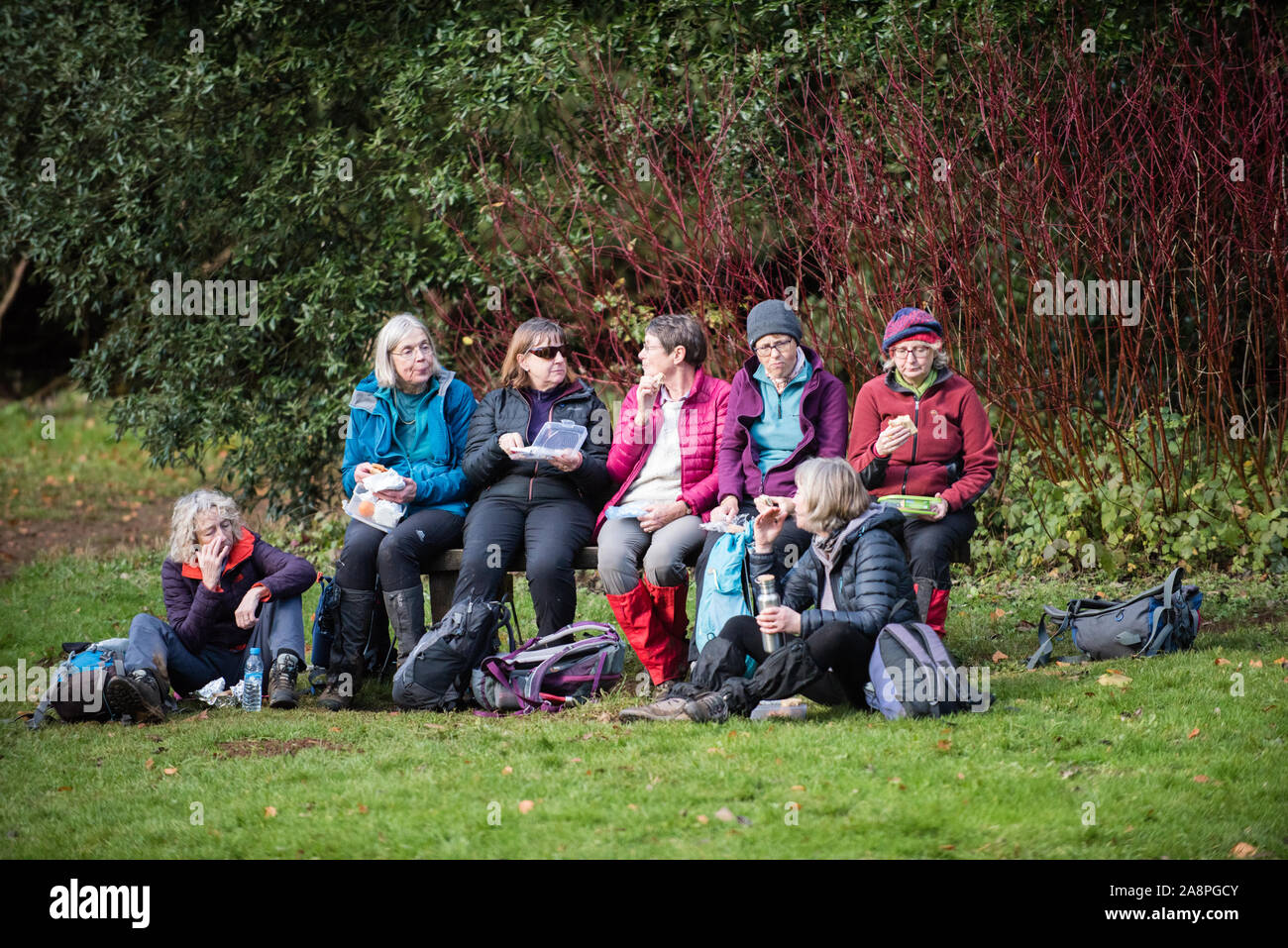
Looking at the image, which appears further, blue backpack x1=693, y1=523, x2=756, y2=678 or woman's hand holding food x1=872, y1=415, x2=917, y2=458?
woman's hand holding food x1=872, y1=415, x2=917, y2=458

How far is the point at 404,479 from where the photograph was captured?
613cm

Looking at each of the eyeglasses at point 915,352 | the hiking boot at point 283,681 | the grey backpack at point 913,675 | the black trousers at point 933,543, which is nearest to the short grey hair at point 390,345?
the hiking boot at point 283,681

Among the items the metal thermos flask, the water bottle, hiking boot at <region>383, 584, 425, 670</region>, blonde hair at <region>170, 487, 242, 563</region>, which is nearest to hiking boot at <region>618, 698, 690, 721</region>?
the metal thermos flask

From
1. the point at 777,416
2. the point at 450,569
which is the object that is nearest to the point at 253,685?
the point at 450,569

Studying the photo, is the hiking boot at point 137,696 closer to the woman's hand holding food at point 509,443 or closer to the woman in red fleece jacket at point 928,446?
the woman's hand holding food at point 509,443

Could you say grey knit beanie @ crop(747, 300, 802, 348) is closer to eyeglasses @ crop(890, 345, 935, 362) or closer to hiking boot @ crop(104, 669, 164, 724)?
eyeglasses @ crop(890, 345, 935, 362)

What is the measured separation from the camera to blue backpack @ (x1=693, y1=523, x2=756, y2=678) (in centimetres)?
569

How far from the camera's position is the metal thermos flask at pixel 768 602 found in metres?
5.20

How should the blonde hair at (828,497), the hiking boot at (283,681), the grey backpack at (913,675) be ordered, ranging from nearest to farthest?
the grey backpack at (913,675)
the blonde hair at (828,497)
the hiking boot at (283,681)

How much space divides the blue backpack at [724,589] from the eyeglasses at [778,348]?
2.83 feet

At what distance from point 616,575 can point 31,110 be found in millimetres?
7613

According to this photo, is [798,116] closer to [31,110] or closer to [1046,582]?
[1046,582]

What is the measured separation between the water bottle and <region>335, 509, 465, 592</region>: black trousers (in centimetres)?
51

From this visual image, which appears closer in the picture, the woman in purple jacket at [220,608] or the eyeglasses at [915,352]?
the woman in purple jacket at [220,608]
